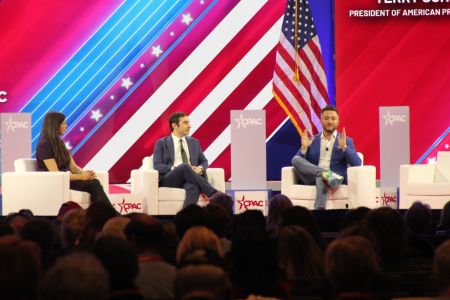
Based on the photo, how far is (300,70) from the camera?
10.8m

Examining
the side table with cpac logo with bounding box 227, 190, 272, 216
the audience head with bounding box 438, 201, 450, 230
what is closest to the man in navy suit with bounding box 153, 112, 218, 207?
the side table with cpac logo with bounding box 227, 190, 272, 216

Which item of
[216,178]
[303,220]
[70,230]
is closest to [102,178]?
[216,178]

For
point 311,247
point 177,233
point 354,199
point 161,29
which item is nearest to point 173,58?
point 161,29

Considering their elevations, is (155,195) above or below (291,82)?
below

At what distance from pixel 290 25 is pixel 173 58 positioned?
160cm

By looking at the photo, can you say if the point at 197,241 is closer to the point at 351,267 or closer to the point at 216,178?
the point at 351,267

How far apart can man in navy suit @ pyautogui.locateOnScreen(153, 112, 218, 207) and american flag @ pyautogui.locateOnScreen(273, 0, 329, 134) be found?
5.66ft

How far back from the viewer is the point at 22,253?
8.75 feet

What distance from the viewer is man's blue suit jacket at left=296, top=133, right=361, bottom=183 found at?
905cm

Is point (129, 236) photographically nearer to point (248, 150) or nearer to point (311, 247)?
point (311, 247)

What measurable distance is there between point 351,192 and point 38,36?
4.79 meters

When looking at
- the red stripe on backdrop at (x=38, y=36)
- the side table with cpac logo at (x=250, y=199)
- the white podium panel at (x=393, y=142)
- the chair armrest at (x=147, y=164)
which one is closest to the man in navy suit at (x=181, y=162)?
the chair armrest at (x=147, y=164)

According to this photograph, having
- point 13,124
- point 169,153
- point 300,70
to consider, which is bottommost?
point 169,153

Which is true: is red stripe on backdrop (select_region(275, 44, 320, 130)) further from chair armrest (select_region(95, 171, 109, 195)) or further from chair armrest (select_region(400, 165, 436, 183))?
chair armrest (select_region(95, 171, 109, 195))
